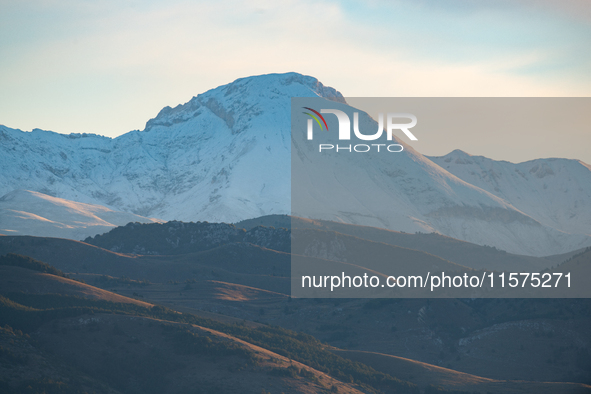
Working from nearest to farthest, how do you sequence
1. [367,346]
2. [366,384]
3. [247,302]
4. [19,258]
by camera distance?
[366,384]
[19,258]
[367,346]
[247,302]

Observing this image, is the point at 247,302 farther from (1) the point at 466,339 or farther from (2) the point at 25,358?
(2) the point at 25,358

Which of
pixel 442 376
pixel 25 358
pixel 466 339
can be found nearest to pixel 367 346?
pixel 466 339

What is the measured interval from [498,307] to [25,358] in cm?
9014

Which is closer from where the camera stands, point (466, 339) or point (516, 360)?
point (516, 360)

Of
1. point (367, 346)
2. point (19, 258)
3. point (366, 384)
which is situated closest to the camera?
point (366, 384)

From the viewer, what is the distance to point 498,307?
451 ft

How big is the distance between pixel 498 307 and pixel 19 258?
8234cm

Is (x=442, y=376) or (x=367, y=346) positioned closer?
(x=442, y=376)

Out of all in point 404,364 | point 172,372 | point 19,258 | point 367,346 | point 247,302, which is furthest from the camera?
point 247,302

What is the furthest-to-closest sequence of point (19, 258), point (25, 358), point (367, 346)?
point (367, 346), point (19, 258), point (25, 358)

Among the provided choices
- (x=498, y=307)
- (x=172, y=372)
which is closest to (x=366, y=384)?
(x=172, y=372)

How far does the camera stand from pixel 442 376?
94.4 meters

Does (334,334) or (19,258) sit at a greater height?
(19,258)

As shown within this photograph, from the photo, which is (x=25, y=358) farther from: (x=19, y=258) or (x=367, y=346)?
(x=367, y=346)
